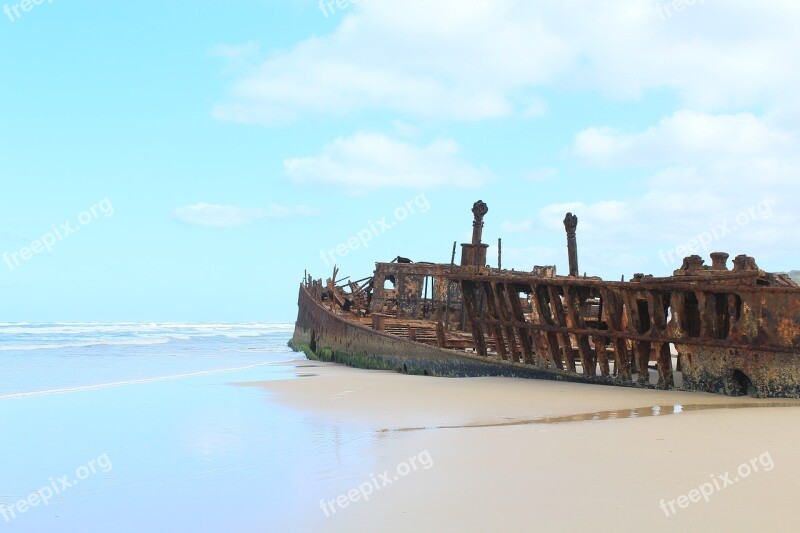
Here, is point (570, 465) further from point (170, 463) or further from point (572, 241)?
point (572, 241)

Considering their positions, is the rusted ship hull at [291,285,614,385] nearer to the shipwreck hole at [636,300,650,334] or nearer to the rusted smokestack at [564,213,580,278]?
the shipwreck hole at [636,300,650,334]

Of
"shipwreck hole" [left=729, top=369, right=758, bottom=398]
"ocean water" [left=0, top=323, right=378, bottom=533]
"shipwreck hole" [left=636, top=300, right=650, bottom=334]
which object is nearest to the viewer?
"ocean water" [left=0, top=323, right=378, bottom=533]

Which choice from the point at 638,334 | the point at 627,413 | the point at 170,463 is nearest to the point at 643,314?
the point at 638,334

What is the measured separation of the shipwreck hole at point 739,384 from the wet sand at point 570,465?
0.27m

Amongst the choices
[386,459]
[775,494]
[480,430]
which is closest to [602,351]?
[480,430]

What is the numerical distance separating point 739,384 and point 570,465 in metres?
5.28

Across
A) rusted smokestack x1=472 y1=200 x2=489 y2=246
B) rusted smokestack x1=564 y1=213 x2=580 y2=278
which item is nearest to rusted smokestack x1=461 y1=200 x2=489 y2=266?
rusted smokestack x1=472 y1=200 x2=489 y2=246

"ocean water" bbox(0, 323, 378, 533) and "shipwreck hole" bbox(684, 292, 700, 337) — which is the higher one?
"shipwreck hole" bbox(684, 292, 700, 337)

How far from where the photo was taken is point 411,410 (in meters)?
9.75

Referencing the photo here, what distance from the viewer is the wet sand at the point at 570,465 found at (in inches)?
181

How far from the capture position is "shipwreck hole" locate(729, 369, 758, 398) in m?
10.1

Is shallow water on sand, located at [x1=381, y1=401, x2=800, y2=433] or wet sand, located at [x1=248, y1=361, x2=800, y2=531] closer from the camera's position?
wet sand, located at [x1=248, y1=361, x2=800, y2=531]

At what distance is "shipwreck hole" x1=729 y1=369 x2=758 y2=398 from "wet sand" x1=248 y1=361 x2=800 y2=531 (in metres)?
0.27

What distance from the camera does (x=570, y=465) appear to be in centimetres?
590
